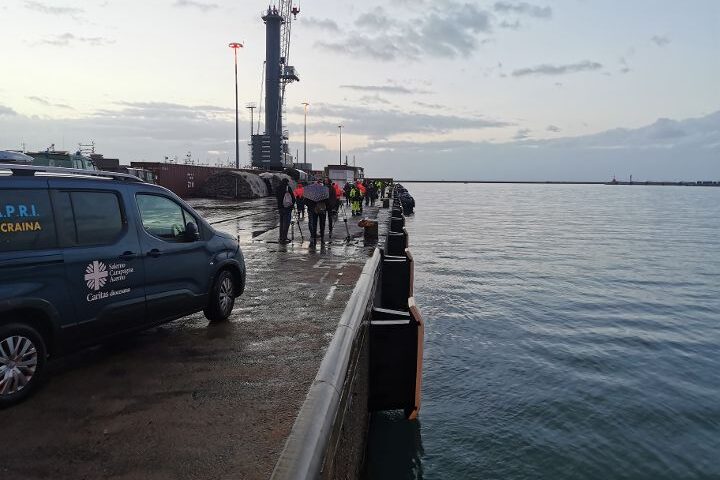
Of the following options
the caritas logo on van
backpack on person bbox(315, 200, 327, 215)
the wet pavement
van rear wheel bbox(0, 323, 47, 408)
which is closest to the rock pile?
backpack on person bbox(315, 200, 327, 215)

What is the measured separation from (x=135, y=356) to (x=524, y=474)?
473cm

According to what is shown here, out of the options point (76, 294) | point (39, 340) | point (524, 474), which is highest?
point (76, 294)

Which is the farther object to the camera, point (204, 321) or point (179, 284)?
point (204, 321)

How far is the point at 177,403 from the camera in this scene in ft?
15.6

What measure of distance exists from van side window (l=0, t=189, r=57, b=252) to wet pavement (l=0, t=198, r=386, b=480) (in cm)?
137

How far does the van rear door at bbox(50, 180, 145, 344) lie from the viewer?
5012 mm

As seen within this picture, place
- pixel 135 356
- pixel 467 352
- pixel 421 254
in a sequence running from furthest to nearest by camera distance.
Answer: pixel 421 254, pixel 467 352, pixel 135 356

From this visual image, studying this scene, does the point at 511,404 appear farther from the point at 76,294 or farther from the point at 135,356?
the point at 76,294

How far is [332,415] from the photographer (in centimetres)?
317

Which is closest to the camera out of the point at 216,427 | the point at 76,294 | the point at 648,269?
the point at 216,427

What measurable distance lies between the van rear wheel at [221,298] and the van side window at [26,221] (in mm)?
2519

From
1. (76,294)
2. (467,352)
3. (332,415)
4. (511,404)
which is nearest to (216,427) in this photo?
(332,415)

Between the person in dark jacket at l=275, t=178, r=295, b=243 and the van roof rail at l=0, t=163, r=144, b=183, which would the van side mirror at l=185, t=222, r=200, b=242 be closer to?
the van roof rail at l=0, t=163, r=144, b=183

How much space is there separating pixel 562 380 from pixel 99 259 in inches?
306
